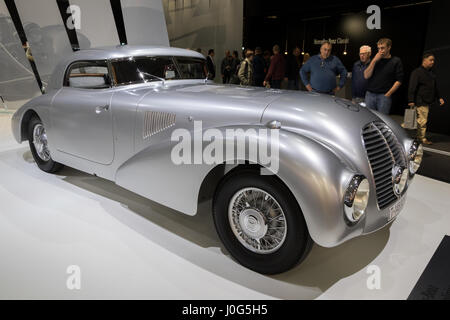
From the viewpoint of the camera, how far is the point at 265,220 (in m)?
2.15

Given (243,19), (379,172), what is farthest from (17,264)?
(243,19)

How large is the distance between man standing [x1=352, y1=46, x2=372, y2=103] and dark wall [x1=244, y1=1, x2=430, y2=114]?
172 inches

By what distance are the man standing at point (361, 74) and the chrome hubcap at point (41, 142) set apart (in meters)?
4.53

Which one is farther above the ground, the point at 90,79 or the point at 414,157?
the point at 90,79

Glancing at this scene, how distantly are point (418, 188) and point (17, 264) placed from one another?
13.2ft

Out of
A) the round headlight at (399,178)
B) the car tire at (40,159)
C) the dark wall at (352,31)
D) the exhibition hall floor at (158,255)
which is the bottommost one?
the exhibition hall floor at (158,255)

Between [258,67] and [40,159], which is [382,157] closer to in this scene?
[40,159]

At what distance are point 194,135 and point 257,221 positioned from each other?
781 mm

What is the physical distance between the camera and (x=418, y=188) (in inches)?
146

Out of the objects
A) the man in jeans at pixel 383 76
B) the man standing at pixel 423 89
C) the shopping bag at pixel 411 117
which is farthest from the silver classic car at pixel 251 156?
the man standing at pixel 423 89

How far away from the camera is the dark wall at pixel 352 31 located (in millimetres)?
8375

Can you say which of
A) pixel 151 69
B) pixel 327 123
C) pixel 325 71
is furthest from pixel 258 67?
pixel 327 123

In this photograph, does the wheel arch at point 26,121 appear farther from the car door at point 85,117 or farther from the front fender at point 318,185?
the front fender at point 318,185

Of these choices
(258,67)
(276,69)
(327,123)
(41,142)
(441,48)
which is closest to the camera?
(327,123)
